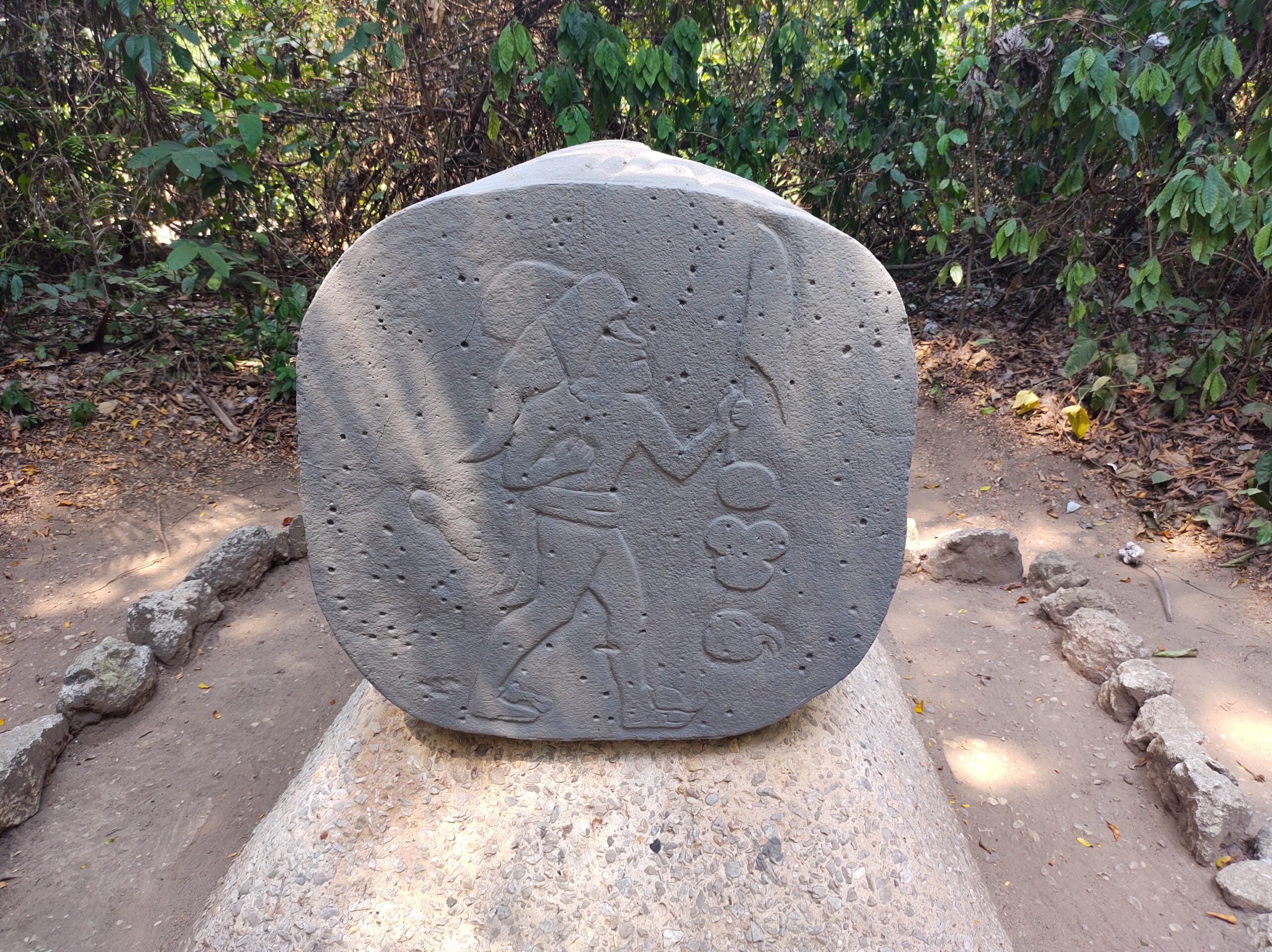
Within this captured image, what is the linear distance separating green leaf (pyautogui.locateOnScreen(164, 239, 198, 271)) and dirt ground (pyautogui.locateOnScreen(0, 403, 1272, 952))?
124 centimetres

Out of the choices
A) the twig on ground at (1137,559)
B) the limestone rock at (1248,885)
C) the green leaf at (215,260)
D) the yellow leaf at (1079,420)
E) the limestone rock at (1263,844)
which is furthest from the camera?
the yellow leaf at (1079,420)

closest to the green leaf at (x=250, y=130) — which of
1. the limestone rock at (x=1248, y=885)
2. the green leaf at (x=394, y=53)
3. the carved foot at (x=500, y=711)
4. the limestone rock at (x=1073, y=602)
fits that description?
the green leaf at (x=394, y=53)

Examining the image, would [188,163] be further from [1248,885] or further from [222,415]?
[1248,885]

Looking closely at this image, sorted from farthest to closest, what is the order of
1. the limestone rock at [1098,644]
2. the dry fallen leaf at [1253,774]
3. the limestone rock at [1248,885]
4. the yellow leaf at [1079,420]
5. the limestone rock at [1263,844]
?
Answer: the yellow leaf at [1079,420], the limestone rock at [1098,644], the dry fallen leaf at [1253,774], the limestone rock at [1263,844], the limestone rock at [1248,885]

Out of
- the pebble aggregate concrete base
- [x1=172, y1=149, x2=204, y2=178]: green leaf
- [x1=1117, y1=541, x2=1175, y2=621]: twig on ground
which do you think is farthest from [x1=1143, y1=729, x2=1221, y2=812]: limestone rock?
[x1=172, y1=149, x2=204, y2=178]: green leaf

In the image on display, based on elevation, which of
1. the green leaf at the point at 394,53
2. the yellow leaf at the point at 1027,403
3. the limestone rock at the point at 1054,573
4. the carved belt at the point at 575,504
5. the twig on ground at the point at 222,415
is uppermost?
the green leaf at the point at 394,53

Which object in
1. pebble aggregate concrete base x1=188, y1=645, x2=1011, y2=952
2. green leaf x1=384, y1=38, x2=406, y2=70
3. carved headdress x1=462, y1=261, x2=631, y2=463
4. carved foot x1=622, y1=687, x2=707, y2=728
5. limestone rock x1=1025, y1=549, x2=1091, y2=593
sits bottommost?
limestone rock x1=1025, y1=549, x2=1091, y2=593

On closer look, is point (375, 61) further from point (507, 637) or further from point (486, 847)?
point (486, 847)

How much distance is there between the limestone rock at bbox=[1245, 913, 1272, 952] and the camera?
1874 millimetres

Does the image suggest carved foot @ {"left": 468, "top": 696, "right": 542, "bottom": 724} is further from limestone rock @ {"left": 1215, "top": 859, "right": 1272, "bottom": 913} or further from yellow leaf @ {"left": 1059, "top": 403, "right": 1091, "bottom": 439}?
yellow leaf @ {"left": 1059, "top": 403, "right": 1091, "bottom": 439}

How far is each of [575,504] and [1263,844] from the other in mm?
2031

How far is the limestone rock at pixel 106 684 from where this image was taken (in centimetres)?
257

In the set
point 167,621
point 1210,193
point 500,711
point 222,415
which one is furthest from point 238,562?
point 1210,193

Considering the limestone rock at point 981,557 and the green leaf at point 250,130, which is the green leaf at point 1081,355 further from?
the green leaf at point 250,130
